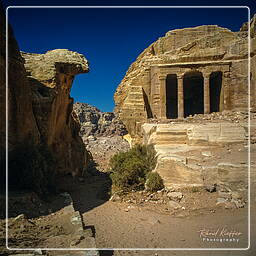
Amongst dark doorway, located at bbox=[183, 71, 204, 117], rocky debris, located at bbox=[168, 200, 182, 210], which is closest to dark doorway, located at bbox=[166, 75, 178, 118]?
dark doorway, located at bbox=[183, 71, 204, 117]

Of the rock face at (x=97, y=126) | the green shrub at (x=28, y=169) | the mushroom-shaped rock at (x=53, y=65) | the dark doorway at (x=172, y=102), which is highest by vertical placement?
the mushroom-shaped rock at (x=53, y=65)

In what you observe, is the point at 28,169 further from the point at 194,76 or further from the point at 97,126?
the point at 97,126

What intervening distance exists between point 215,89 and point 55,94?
46.4 ft

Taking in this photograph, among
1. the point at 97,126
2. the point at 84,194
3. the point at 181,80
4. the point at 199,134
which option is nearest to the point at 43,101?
the point at 84,194

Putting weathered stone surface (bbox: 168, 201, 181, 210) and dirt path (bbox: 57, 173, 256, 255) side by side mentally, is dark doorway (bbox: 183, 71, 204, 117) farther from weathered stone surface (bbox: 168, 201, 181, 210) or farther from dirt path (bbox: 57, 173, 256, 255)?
dirt path (bbox: 57, 173, 256, 255)

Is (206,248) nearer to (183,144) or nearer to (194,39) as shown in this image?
(183,144)

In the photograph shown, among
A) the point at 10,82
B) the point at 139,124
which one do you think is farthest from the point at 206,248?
the point at 139,124

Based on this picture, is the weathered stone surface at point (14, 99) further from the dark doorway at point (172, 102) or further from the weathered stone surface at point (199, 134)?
the dark doorway at point (172, 102)

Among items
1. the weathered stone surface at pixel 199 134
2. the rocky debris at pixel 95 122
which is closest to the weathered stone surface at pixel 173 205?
the weathered stone surface at pixel 199 134

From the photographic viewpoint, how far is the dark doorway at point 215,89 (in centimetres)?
1795

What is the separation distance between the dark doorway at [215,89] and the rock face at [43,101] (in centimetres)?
1162

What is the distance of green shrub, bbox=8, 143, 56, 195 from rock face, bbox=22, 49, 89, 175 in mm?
1984

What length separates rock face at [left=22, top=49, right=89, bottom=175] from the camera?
10.6 meters

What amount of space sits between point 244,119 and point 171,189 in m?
7.24
